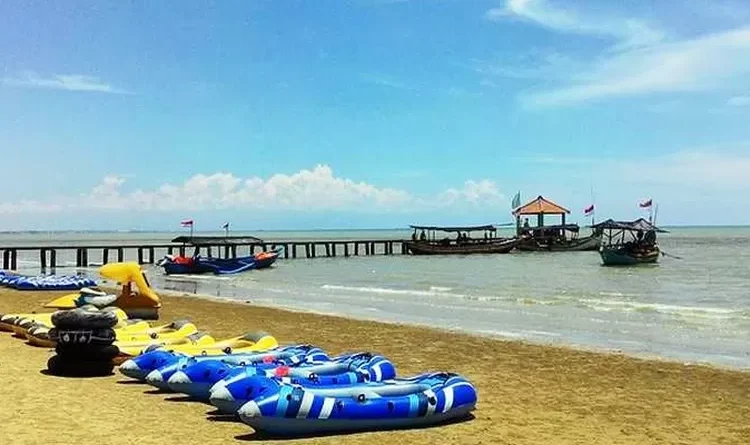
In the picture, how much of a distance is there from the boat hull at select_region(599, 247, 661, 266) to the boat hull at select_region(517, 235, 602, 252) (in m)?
16.4

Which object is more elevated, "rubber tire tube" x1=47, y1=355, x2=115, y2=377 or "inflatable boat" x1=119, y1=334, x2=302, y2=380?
"inflatable boat" x1=119, y1=334, x2=302, y2=380

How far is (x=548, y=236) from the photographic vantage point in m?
61.5

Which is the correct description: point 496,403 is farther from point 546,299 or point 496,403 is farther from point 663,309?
point 546,299

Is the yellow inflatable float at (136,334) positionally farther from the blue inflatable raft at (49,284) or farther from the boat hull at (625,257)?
the boat hull at (625,257)

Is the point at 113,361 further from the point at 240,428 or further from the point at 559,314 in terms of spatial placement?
the point at 559,314

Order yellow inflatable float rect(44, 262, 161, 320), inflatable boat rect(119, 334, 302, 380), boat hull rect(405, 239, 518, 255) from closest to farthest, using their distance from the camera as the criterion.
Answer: inflatable boat rect(119, 334, 302, 380) → yellow inflatable float rect(44, 262, 161, 320) → boat hull rect(405, 239, 518, 255)

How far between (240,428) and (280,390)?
22.0 inches

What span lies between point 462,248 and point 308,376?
50929mm

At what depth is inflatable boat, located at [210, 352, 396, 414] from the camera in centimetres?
741

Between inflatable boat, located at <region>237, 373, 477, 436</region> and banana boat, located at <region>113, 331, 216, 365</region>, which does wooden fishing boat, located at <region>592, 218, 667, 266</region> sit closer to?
banana boat, located at <region>113, 331, 216, 365</region>

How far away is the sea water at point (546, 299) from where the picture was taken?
16.1m

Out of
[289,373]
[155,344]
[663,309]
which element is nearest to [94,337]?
[155,344]

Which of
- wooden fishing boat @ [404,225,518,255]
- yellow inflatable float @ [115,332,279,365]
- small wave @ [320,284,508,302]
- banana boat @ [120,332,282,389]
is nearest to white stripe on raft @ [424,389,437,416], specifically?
banana boat @ [120,332,282,389]

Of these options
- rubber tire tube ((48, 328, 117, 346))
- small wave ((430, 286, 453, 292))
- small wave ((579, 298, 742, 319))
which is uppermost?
rubber tire tube ((48, 328, 117, 346))
